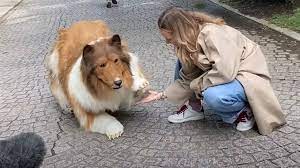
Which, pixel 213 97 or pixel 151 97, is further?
pixel 151 97

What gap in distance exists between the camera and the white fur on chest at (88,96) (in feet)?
16.8

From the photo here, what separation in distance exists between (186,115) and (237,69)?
2.93 feet

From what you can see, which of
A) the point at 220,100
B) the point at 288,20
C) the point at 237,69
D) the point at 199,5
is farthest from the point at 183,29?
the point at 199,5

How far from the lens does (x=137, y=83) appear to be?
202 inches

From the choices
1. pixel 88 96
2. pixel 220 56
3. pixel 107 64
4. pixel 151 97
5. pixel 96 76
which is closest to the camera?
pixel 220 56

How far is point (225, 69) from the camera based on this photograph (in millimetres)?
4621

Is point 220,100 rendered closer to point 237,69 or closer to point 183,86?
point 237,69

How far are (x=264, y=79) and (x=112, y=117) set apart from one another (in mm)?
1625

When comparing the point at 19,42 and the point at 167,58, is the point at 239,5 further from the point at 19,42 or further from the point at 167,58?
the point at 19,42

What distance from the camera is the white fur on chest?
5.12 m

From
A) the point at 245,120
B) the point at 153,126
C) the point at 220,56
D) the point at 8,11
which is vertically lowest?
the point at 8,11

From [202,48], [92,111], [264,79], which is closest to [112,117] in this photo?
[92,111]

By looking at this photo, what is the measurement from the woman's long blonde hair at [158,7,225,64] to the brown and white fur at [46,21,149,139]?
1.73 ft

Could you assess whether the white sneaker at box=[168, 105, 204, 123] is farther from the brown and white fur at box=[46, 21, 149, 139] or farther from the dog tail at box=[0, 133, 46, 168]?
the dog tail at box=[0, 133, 46, 168]
